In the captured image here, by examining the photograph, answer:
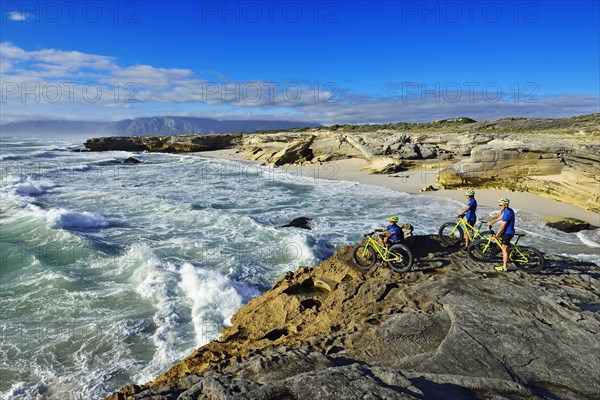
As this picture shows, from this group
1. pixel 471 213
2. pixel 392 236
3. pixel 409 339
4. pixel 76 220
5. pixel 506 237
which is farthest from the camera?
pixel 76 220

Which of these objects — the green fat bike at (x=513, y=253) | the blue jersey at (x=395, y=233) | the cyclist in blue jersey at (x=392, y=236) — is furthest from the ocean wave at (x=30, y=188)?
the green fat bike at (x=513, y=253)

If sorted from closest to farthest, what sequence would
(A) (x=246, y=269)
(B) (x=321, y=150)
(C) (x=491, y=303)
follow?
(C) (x=491, y=303)
(A) (x=246, y=269)
(B) (x=321, y=150)

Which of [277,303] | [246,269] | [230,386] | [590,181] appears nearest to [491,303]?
[277,303]

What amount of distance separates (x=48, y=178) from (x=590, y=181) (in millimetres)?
42767

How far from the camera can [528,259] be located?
894cm

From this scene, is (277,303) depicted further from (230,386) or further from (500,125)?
(500,125)

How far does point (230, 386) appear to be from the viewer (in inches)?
152

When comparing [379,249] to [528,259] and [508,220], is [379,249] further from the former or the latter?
[528,259]

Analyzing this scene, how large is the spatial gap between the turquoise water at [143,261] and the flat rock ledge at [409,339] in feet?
6.42

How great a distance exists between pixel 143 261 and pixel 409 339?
33.0ft

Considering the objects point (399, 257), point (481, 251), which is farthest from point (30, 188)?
point (481, 251)

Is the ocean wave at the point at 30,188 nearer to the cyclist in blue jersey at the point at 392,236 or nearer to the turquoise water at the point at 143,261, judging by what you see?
the turquoise water at the point at 143,261

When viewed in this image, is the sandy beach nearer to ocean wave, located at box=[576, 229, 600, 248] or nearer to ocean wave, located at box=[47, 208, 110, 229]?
ocean wave, located at box=[576, 229, 600, 248]

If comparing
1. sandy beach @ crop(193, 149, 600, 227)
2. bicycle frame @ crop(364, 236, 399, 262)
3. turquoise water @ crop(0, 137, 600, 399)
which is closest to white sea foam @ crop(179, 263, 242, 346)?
turquoise water @ crop(0, 137, 600, 399)
